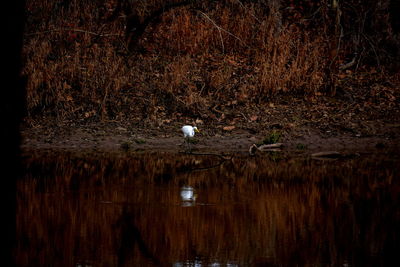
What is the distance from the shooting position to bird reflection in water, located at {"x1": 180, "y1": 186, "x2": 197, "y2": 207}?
755cm

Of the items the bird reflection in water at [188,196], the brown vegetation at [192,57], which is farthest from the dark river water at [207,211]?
the brown vegetation at [192,57]

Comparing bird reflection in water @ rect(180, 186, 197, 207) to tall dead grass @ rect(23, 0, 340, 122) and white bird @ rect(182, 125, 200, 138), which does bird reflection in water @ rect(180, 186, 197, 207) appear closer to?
white bird @ rect(182, 125, 200, 138)

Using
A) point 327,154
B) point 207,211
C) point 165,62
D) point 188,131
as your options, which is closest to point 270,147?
point 327,154

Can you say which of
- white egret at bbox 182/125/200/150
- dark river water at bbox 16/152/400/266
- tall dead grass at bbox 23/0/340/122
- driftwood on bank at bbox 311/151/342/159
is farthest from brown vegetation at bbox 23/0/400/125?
dark river water at bbox 16/152/400/266

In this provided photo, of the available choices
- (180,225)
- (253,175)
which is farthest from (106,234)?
(253,175)

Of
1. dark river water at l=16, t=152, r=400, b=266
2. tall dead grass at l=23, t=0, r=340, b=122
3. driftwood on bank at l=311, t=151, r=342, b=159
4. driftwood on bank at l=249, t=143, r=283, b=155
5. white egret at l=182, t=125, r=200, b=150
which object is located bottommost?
dark river water at l=16, t=152, r=400, b=266

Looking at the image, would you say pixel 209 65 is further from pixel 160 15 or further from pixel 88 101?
pixel 88 101

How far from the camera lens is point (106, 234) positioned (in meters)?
6.07

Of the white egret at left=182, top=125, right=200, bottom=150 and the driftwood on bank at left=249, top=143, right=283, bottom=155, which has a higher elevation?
the white egret at left=182, top=125, right=200, bottom=150

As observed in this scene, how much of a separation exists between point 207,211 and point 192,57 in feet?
30.9

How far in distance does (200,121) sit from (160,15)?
167 inches

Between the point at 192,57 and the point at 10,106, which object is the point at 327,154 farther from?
the point at 10,106

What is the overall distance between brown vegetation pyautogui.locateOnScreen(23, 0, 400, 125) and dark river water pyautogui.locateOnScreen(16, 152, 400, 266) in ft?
10.1

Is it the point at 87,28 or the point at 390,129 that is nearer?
the point at 390,129
